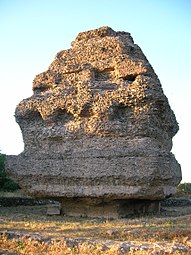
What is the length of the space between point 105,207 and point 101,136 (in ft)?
8.83

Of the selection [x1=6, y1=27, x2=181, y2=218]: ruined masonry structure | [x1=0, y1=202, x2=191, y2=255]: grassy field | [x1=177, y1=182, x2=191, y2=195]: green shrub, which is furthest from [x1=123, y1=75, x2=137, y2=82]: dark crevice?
[x1=177, y1=182, x2=191, y2=195]: green shrub

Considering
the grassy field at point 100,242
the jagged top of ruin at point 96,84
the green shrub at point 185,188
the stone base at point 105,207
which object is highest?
the jagged top of ruin at point 96,84

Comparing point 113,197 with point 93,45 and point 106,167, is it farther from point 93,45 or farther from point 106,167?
point 93,45

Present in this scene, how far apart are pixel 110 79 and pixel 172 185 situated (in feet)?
16.0

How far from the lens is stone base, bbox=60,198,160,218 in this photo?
14758mm

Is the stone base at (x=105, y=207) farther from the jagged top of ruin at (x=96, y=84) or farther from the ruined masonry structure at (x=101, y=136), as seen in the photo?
the jagged top of ruin at (x=96, y=84)

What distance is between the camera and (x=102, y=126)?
14.8m

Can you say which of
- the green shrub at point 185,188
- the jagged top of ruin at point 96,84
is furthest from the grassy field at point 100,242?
the green shrub at point 185,188

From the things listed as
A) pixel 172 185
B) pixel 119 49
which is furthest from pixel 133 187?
Result: pixel 119 49

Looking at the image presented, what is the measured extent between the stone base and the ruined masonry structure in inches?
1.5

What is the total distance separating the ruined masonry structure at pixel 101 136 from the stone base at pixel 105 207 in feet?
0.12

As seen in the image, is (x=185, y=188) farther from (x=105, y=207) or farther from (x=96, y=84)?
(x=96, y=84)

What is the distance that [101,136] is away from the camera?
583 inches

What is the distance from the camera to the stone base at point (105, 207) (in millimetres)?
14758
